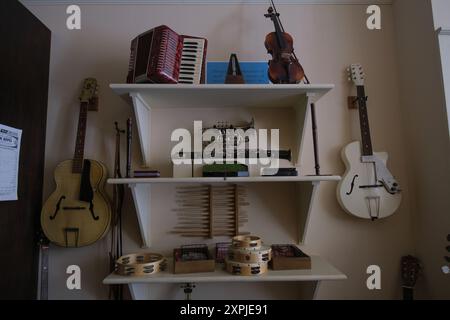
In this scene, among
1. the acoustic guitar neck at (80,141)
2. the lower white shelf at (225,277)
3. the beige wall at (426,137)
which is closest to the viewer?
the lower white shelf at (225,277)

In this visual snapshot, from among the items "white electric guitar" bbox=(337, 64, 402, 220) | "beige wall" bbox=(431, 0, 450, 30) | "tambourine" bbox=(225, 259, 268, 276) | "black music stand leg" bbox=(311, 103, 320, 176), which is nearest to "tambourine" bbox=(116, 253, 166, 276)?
"tambourine" bbox=(225, 259, 268, 276)

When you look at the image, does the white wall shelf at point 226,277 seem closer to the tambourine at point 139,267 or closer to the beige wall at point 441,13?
the tambourine at point 139,267

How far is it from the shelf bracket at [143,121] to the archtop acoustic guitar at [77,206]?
22cm

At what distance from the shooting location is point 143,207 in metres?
1.31

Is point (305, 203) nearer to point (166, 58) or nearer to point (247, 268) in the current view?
point (247, 268)

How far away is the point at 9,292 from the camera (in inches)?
45.6

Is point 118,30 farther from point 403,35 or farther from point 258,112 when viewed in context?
point 403,35

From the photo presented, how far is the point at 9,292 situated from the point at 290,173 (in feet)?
4.23

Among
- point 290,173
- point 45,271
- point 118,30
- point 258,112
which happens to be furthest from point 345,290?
point 118,30

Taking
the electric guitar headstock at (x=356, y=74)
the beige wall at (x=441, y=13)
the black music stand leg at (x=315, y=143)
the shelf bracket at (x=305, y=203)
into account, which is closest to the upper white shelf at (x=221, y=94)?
the black music stand leg at (x=315, y=143)

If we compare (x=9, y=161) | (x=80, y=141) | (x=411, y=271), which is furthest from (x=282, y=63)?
(x=9, y=161)

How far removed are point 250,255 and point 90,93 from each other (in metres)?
1.11

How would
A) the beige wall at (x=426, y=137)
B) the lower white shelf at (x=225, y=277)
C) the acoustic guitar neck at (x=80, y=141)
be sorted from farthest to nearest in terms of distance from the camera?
1. the acoustic guitar neck at (x=80, y=141)
2. the beige wall at (x=426, y=137)
3. the lower white shelf at (x=225, y=277)

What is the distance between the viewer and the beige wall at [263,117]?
54.5 inches
